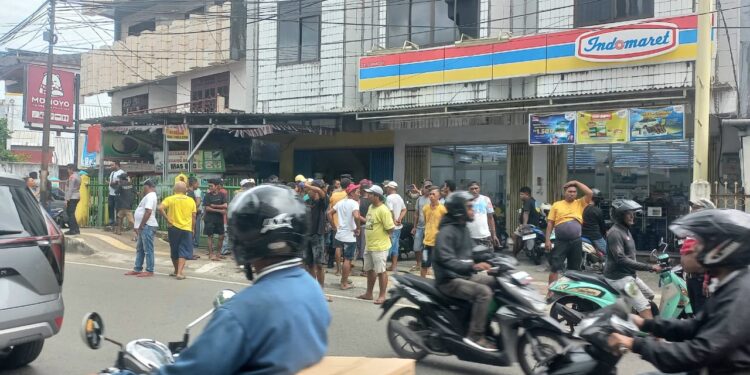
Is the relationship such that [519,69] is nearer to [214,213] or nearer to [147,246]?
[214,213]

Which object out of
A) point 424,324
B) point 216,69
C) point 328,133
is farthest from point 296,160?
point 424,324

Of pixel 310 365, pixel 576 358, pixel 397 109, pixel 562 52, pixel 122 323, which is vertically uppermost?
pixel 562 52

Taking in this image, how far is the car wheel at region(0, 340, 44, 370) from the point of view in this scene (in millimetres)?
5773

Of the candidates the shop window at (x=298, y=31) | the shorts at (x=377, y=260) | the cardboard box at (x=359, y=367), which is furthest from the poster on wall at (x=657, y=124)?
the cardboard box at (x=359, y=367)

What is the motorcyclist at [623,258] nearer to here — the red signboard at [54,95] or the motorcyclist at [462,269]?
the motorcyclist at [462,269]

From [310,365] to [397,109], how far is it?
44.4 feet

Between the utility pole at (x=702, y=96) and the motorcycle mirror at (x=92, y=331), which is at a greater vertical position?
the utility pole at (x=702, y=96)

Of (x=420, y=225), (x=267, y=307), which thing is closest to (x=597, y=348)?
(x=267, y=307)

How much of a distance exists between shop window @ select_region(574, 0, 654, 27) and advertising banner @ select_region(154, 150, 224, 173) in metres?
10.1

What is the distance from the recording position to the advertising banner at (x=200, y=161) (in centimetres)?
1769

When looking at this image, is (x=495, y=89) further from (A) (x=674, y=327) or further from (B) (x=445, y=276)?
(A) (x=674, y=327)

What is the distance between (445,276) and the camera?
19.4 feet

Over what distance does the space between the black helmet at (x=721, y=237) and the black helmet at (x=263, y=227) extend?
1.77 m

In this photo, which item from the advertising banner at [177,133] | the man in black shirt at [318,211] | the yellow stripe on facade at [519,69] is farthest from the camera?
the advertising banner at [177,133]
